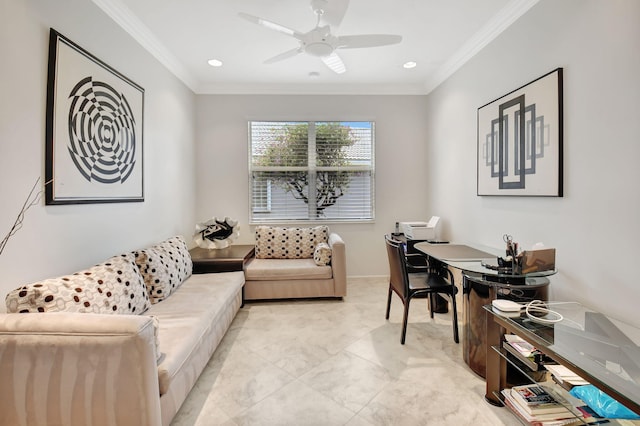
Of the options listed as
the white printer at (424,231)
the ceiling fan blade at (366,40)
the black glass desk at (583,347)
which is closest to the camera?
the black glass desk at (583,347)

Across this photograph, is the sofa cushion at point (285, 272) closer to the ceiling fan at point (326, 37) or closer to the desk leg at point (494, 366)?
the desk leg at point (494, 366)

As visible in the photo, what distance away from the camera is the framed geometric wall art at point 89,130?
183 cm

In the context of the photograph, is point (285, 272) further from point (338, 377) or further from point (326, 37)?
point (326, 37)

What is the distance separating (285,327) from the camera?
2.84m

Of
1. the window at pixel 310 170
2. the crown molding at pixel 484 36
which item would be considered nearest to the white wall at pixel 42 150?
the window at pixel 310 170

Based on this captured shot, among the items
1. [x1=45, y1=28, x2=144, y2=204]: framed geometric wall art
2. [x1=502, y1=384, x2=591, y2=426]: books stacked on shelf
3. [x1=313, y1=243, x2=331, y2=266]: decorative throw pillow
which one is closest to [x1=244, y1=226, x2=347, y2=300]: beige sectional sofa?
[x1=313, y1=243, x2=331, y2=266]: decorative throw pillow

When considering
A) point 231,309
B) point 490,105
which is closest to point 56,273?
point 231,309

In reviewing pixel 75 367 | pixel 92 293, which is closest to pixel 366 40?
pixel 92 293

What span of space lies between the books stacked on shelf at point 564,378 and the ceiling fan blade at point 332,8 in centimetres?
244

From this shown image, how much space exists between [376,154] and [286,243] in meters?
1.85

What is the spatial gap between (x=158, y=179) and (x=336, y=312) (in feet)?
7.67

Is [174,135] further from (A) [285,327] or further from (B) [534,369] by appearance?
(B) [534,369]

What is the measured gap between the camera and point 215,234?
3840 mm

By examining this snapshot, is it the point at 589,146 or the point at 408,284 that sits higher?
the point at 589,146
